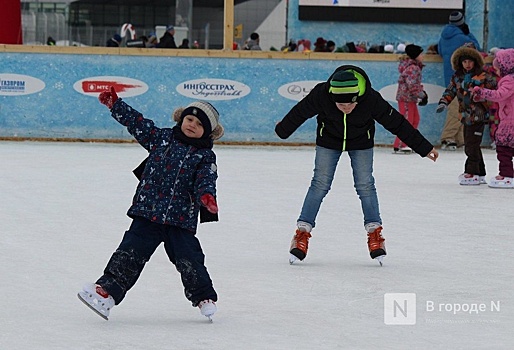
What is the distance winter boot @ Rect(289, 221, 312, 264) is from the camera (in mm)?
5520

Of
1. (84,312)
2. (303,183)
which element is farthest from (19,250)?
(303,183)

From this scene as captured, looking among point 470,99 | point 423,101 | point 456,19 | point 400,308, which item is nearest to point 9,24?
point 456,19

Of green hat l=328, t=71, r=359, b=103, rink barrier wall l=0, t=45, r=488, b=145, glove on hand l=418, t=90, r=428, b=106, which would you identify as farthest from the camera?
rink barrier wall l=0, t=45, r=488, b=145

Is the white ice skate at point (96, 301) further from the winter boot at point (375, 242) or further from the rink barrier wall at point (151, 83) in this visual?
the rink barrier wall at point (151, 83)

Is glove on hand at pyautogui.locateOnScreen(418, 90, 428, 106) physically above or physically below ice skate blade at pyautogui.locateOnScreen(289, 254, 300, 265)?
above

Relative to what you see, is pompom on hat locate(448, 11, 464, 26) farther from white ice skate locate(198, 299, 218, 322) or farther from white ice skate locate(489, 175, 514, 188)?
white ice skate locate(198, 299, 218, 322)

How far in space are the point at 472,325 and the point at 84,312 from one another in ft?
4.89

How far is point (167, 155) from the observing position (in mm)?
4254

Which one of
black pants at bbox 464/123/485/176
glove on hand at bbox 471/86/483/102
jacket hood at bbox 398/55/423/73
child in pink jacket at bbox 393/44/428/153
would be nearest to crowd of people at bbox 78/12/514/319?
glove on hand at bbox 471/86/483/102

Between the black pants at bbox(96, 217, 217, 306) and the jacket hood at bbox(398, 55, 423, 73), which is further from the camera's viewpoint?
the jacket hood at bbox(398, 55, 423, 73)

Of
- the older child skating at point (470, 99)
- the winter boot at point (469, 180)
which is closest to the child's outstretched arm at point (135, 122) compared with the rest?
the older child skating at point (470, 99)

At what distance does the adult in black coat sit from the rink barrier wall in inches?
312

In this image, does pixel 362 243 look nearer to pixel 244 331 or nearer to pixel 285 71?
pixel 244 331

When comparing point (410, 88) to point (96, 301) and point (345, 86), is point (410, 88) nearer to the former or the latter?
point (345, 86)
